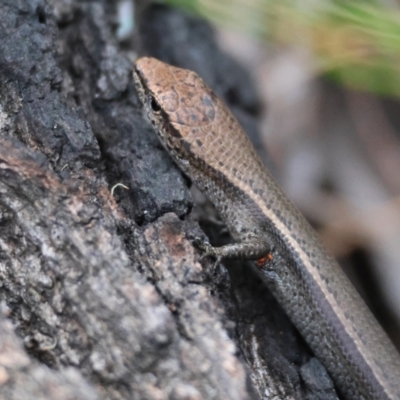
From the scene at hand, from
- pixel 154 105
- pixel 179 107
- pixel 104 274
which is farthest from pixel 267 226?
pixel 104 274

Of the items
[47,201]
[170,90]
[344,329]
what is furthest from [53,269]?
[344,329]

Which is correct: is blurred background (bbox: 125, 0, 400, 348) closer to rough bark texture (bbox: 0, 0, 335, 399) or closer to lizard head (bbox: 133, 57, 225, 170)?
lizard head (bbox: 133, 57, 225, 170)

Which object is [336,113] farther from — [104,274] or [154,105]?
[104,274]

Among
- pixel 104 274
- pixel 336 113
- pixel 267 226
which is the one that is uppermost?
A: pixel 104 274

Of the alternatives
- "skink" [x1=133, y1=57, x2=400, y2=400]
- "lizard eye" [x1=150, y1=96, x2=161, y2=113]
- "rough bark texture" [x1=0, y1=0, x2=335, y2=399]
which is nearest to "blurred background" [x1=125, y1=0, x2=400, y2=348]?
"skink" [x1=133, y1=57, x2=400, y2=400]

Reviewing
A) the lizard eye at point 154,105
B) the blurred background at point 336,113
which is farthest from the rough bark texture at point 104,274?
the blurred background at point 336,113

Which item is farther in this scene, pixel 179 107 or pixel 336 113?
pixel 336 113

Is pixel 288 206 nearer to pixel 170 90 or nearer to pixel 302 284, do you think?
pixel 302 284
